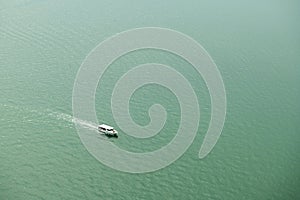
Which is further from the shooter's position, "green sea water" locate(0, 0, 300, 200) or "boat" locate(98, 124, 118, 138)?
"boat" locate(98, 124, 118, 138)

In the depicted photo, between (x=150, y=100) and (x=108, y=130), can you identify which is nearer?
(x=108, y=130)

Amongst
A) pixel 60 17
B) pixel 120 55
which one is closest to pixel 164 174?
pixel 120 55

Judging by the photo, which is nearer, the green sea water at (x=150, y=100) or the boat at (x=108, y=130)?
the green sea water at (x=150, y=100)

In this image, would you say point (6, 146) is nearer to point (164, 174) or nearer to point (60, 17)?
point (164, 174)

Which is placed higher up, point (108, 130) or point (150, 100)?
point (150, 100)
